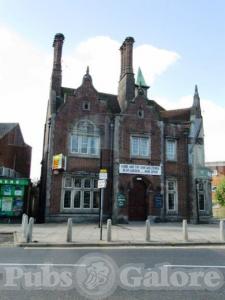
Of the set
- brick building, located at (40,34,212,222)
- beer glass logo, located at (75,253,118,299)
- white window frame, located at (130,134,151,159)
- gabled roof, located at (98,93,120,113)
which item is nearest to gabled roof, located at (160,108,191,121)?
brick building, located at (40,34,212,222)

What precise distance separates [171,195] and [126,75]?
33.9 ft

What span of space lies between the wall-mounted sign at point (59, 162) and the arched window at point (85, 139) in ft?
4.24

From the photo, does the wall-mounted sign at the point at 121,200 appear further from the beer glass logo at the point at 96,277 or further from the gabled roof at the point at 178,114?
the beer glass logo at the point at 96,277

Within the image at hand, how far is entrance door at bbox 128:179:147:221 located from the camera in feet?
83.1

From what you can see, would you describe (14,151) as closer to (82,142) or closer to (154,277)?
(82,142)

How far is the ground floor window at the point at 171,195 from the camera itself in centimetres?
2614

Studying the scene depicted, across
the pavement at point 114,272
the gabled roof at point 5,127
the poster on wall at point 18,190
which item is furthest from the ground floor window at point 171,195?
the gabled roof at point 5,127

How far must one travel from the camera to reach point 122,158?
25109mm

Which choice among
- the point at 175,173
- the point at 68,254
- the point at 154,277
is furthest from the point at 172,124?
the point at 154,277

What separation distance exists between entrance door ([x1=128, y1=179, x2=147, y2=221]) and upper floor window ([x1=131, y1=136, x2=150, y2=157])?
210 cm

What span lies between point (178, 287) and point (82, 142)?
18.8 meters

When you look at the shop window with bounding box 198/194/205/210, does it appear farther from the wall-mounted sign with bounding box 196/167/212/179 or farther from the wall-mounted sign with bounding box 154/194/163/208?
the wall-mounted sign with bounding box 154/194/163/208

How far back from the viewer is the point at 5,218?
23.8 meters

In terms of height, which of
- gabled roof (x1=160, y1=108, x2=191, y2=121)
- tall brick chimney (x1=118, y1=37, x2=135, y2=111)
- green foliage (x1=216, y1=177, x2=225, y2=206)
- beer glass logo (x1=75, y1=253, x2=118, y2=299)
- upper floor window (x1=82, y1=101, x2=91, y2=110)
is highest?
tall brick chimney (x1=118, y1=37, x2=135, y2=111)
